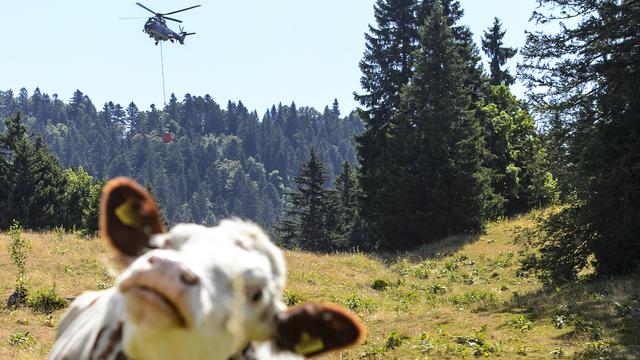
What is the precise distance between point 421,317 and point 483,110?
91.7ft

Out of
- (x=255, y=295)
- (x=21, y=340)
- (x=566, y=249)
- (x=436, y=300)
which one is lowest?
(x=436, y=300)

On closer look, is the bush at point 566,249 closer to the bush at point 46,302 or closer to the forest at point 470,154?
the forest at point 470,154

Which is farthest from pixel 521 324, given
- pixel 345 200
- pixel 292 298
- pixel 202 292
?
pixel 345 200

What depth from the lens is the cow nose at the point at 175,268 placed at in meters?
2.51

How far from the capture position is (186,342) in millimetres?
2617

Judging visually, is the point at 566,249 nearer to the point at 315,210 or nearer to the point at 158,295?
the point at 158,295

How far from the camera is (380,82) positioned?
42031mm

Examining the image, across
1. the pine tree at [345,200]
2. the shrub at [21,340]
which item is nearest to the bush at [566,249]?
the shrub at [21,340]

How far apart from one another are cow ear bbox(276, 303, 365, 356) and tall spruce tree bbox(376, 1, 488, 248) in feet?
97.2

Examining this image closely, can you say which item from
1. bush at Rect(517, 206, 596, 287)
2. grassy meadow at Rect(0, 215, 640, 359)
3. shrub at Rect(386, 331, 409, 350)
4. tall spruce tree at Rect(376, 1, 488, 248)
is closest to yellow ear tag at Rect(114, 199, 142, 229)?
grassy meadow at Rect(0, 215, 640, 359)

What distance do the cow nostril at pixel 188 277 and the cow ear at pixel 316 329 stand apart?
82 cm

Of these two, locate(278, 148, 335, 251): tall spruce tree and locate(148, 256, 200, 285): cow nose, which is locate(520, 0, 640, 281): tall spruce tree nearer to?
locate(148, 256, 200, 285): cow nose

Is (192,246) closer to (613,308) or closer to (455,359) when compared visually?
(455,359)

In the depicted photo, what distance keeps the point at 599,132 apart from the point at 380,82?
89.6 ft
